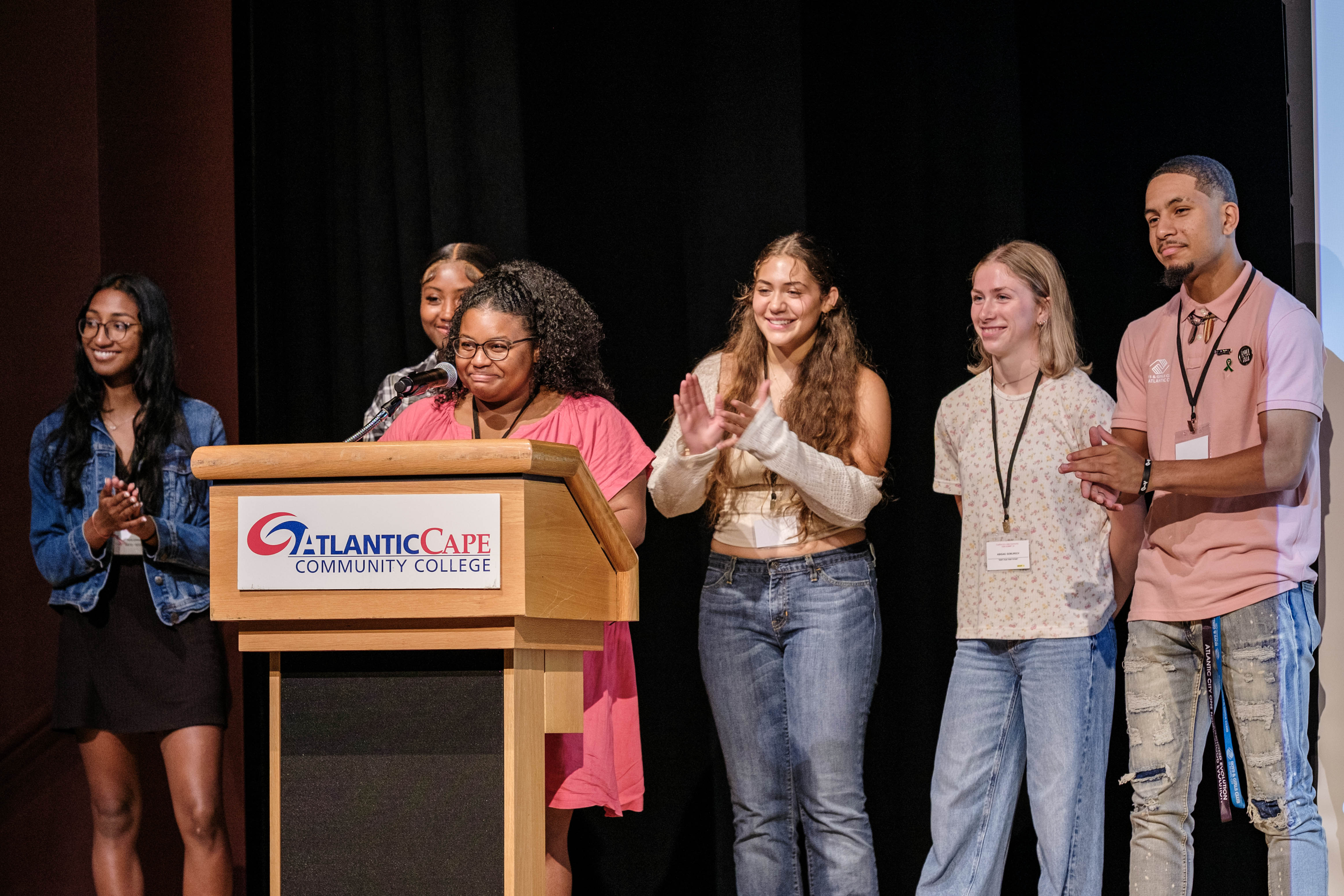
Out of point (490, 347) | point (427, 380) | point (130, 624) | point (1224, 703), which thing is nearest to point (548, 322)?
point (490, 347)

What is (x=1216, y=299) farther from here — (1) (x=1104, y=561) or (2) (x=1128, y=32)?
(2) (x=1128, y=32)

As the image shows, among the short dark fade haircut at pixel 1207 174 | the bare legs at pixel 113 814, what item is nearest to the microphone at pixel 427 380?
the bare legs at pixel 113 814

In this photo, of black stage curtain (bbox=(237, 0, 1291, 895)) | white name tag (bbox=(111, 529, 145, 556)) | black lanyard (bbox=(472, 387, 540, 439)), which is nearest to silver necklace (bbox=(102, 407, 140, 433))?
white name tag (bbox=(111, 529, 145, 556))

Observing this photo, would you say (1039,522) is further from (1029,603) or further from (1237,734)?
(1237,734)

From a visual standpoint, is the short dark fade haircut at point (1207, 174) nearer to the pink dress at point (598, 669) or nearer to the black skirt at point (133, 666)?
the pink dress at point (598, 669)

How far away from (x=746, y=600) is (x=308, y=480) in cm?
133

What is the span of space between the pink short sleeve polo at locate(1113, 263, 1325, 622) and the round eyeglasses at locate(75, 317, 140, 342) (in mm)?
2576

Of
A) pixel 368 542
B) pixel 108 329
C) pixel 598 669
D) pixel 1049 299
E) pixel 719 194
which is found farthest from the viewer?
pixel 719 194

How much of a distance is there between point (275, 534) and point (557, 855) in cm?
102

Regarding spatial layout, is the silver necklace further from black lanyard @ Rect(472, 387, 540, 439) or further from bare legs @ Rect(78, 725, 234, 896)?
black lanyard @ Rect(472, 387, 540, 439)

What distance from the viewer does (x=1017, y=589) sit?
2.83m

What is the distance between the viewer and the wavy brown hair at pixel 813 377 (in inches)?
114

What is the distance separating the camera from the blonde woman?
2.76 m

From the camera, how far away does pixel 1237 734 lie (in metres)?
2.75
